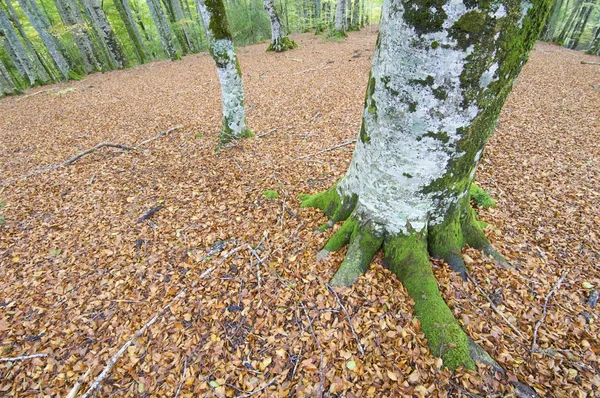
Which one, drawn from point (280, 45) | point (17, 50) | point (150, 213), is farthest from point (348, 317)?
point (17, 50)

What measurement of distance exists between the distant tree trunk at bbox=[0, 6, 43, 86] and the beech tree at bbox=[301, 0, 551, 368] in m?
18.9

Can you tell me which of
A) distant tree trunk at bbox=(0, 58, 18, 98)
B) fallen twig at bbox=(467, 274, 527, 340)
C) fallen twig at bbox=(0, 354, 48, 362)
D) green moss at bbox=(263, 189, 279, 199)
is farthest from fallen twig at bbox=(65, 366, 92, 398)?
distant tree trunk at bbox=(0, 58, 18, 98)

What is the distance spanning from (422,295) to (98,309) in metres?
3.67

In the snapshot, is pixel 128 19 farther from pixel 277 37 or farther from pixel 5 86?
pixel 277 37

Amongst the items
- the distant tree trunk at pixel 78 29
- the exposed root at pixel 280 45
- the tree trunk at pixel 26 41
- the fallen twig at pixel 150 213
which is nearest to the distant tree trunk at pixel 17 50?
the tree trunk at pixel 26 41

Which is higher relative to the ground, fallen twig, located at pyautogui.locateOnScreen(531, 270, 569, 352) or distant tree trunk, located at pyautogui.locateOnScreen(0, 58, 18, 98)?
distant tree trunk, located at pyautogui.locateOnScreen(0, 58, 18, 98)

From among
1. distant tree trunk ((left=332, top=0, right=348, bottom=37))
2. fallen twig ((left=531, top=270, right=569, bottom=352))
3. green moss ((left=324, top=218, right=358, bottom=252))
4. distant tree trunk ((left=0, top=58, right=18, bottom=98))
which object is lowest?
fallen twig ((left=531, top=270, right=569, bottom=352))

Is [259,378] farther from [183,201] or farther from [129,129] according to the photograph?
[129,129]

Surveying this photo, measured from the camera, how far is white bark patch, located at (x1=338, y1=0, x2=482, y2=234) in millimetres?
1999

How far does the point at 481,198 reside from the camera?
3863 millimetres

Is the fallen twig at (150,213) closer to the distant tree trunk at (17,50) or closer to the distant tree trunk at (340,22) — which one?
the distant tree trunk at (17,50)

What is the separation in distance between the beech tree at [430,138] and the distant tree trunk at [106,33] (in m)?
20.6

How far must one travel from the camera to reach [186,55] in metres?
20.4

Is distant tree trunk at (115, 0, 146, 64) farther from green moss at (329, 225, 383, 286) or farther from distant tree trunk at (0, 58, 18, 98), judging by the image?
green moss at (329, 225, 383, 286)
